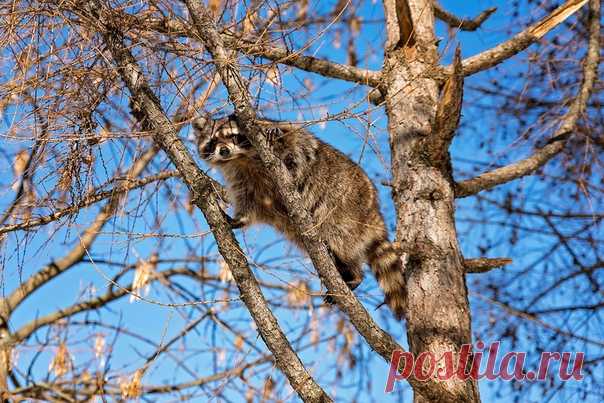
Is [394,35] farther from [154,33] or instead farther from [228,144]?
[154,33]

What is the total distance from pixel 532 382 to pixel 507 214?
131 centimetres

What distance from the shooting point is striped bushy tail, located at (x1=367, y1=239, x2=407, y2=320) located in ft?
13.4

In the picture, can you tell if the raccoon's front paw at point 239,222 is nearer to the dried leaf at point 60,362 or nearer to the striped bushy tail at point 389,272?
the striped bushy tail at point 389,272

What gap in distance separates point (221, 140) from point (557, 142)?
6.70ft

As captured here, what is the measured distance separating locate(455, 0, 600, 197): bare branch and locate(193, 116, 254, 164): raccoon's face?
1305 millimetres

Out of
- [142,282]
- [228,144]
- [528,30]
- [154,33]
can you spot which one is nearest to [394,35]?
[528,30]

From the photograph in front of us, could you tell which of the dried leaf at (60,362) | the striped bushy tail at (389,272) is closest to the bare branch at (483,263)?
the striped bushy tail at (389,272)

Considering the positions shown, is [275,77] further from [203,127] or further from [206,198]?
[203,127]

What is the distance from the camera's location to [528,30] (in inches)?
161

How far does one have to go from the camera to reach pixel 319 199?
429 cm

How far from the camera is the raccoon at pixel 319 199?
421 cm

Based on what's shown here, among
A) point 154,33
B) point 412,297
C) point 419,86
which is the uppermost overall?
point 419,86

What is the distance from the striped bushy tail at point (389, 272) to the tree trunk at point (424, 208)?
0.37 m

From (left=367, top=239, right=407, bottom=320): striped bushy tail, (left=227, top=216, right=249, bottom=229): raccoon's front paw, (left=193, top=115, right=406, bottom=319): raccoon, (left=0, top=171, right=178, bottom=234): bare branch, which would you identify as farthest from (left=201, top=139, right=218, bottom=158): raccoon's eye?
(left=367, top=239, right=407, bottom=320): striped bushy tail
